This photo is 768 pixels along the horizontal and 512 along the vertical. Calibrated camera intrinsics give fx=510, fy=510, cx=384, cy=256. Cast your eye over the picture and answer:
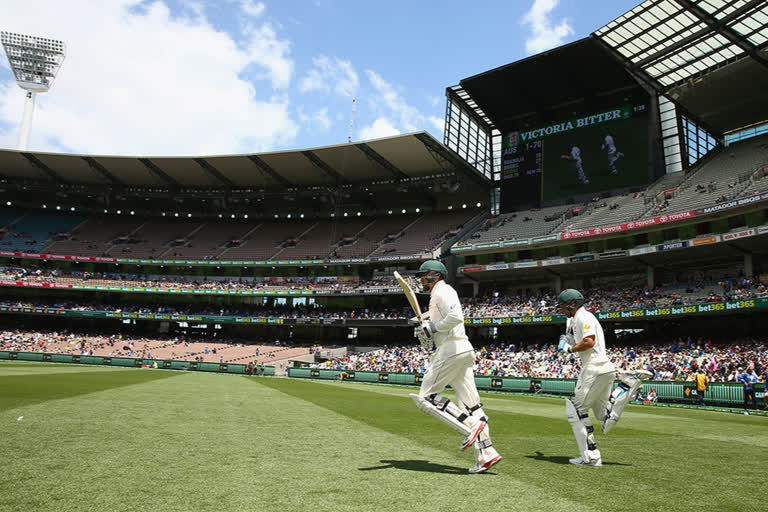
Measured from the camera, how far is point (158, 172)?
56250 mm

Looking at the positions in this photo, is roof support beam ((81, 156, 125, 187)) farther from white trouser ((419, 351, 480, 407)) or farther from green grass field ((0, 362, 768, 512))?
white trouser ((419, 351, 480, 407))

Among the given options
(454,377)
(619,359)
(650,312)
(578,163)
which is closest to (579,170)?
(578,163)

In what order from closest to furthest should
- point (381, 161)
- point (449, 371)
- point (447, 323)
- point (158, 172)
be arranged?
point (447, 323) → point (449, 371) → point (381, 161) → point (158, 172)

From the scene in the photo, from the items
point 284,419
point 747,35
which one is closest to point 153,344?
point 284,419

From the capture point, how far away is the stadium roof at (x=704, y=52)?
3238cm

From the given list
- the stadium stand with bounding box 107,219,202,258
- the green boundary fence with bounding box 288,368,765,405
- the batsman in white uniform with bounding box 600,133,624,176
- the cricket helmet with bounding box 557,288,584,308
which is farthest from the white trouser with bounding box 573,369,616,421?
the stadium stand with bounding box 107,219,202,258

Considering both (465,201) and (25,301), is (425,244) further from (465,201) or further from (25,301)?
(25,301)

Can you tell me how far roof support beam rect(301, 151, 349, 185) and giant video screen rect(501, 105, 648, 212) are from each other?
668 inches

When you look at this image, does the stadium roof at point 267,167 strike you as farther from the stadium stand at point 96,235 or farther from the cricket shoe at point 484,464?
the cricket shoe at point 484,464

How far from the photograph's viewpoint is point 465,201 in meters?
55.7

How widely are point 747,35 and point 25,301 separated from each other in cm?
6789

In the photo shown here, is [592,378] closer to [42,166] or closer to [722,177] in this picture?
[722,177]

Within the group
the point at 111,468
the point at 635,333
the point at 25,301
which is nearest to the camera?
the point at 111,468

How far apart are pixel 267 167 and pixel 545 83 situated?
28.6m
